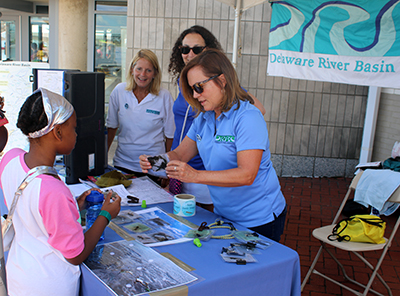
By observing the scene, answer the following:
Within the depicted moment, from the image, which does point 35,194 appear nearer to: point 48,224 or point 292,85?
point 48,224

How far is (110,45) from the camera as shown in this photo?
25.1ft

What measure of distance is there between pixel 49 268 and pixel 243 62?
5253mm

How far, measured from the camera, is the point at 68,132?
1533mm

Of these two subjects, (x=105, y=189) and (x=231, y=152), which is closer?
(x=231, y=152)

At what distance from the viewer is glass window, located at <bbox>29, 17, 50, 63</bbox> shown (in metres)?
9.16

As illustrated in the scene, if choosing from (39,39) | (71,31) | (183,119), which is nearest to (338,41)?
(183,119)

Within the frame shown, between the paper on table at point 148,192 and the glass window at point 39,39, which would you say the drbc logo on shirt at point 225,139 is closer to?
the paper on table at point 148,192

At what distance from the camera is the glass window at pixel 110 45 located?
7.54m

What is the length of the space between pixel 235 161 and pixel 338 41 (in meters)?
3.02

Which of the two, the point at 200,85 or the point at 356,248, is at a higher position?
the point at 200,85

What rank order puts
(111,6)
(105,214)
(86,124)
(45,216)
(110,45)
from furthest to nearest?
1. (110,45)
2. (111,6)
3. (86,124)
4. (105,214)
5. (45,216)

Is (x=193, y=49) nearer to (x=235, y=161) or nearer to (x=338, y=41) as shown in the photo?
(x=235, y=161)

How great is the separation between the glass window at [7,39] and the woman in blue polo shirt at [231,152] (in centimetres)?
916

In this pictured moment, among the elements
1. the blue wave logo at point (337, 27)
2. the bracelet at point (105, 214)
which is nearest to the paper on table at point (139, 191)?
the bracelet at point (105, 214)
